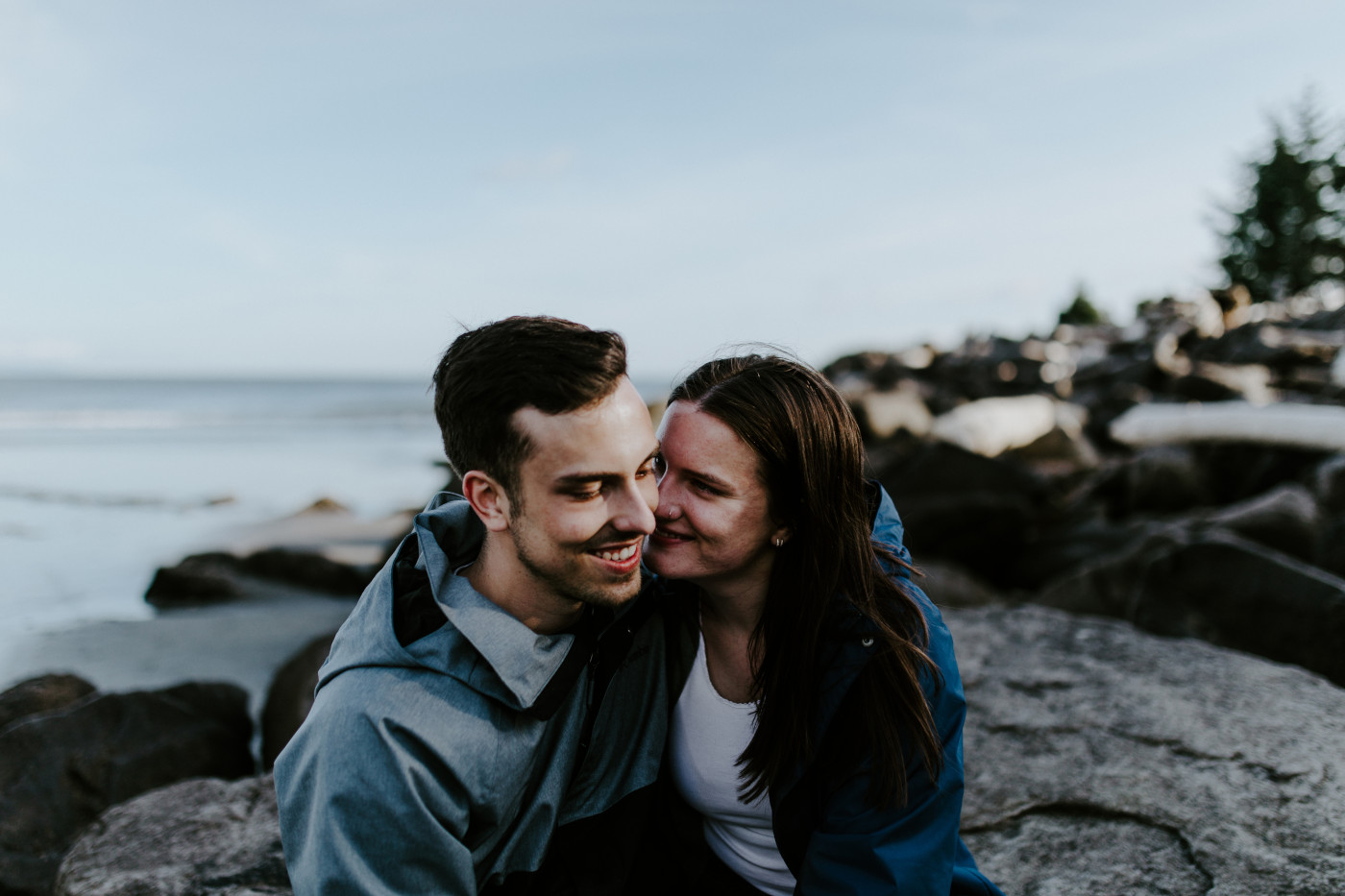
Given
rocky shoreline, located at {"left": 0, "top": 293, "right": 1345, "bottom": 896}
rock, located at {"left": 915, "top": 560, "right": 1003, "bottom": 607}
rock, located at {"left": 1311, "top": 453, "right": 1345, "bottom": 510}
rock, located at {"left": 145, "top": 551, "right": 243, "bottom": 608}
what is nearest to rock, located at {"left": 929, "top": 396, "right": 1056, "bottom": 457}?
rocky shoreline, located at {"left": 0, "top": 293, "right": 1345, "bottom": 896}

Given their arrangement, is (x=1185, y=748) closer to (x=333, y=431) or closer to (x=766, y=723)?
(x=766, y=723)

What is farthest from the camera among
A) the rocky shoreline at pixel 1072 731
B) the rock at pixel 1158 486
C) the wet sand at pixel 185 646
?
the rock at pixel 1158 486

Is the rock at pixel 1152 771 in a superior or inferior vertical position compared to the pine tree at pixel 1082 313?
inferior

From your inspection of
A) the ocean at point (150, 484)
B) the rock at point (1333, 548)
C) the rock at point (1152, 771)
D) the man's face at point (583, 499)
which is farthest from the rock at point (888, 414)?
the man's face at point (583, 499)

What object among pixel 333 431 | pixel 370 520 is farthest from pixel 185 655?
pixel 333 431

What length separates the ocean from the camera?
9594 millimetres

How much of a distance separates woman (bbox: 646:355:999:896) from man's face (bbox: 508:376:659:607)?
32cm

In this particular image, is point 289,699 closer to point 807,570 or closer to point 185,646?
point 185,646

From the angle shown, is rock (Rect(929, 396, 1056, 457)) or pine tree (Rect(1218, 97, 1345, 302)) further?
pine tree (Rect(1218, 97, 1345, 302))

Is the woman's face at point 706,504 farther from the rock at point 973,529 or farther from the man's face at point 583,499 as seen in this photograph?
the rock at point 973,529

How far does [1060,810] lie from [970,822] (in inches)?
13.5

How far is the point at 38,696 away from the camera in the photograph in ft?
17.1

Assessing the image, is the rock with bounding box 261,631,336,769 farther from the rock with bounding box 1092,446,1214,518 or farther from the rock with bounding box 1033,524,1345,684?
the rock with bounding box 1092,446,1214,518

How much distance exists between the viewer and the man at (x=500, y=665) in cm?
184
